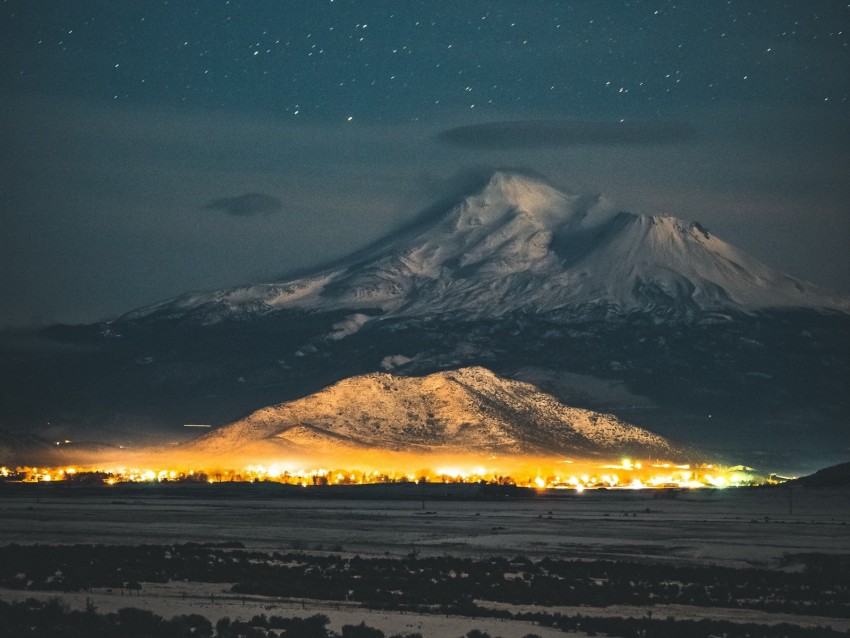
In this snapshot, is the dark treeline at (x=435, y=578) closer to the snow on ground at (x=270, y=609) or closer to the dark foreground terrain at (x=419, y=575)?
the dark foreground terrain at (x=419, y=575)

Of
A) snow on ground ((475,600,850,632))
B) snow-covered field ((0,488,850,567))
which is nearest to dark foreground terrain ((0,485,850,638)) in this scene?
snow on ground ((475,600,850,632))

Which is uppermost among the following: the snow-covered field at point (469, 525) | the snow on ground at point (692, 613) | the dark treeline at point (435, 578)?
the snow-covered field at point (469, 525)

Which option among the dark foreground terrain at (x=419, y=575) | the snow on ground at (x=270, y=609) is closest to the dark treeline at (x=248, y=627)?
the dark foreground terrain at (x=419, y=575)

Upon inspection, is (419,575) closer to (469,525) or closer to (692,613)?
(692,613)

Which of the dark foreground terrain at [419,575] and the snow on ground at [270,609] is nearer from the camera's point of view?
the snow on ground at [270,609]

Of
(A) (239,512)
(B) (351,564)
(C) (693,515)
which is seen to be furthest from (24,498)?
(B) (351,564)

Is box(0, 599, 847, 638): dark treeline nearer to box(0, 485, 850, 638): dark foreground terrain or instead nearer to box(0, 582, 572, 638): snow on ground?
box(0, 485, 850, 638): dark foreground terrain

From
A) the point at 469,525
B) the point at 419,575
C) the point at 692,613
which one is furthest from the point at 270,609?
the point at 469,525
